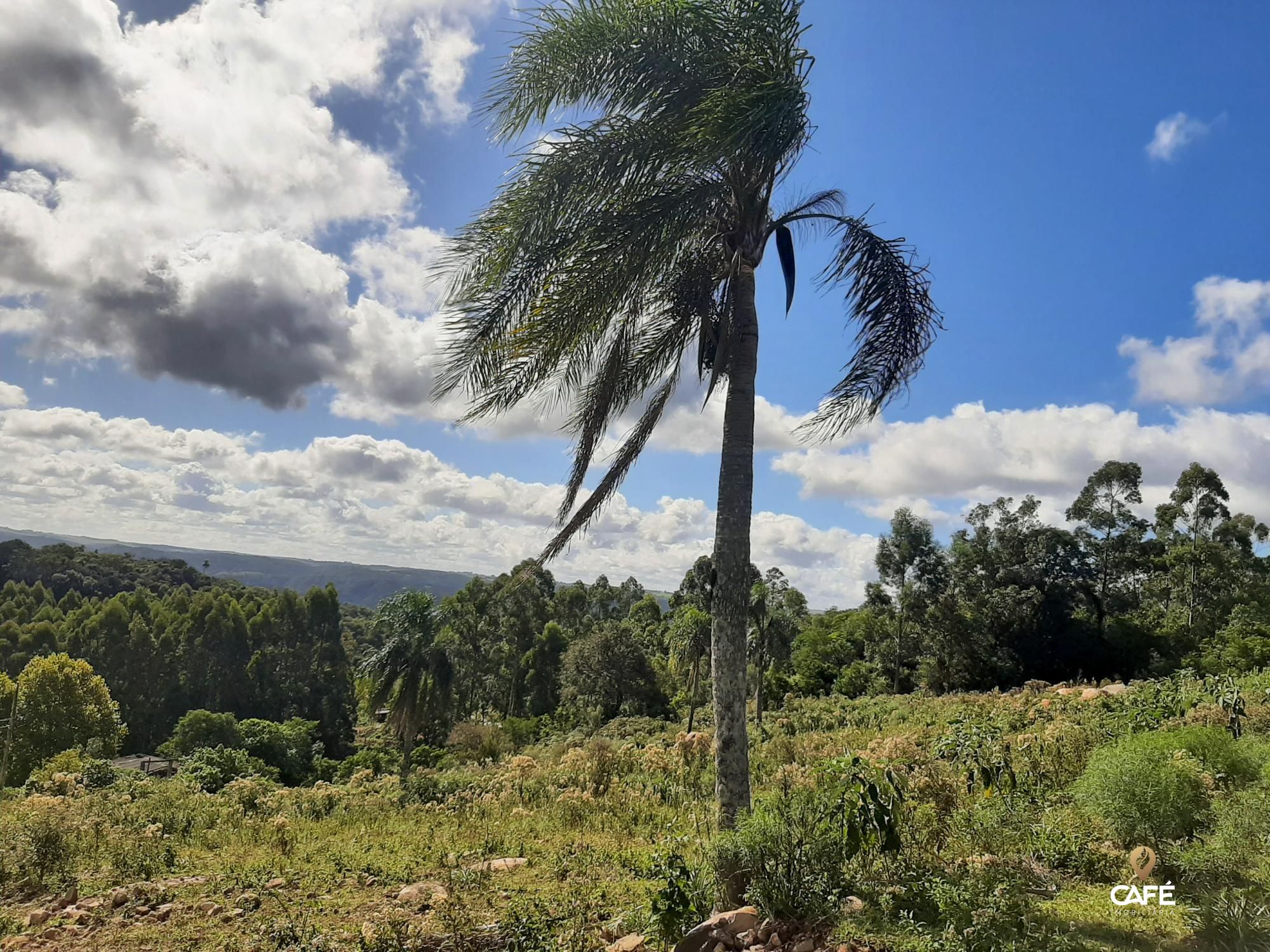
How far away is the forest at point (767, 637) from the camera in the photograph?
25.0m

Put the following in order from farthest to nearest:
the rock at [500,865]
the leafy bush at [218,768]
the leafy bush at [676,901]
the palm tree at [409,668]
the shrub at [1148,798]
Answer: the palm tree at [409,668]
the leafy bush at [218,768]
the rock at [500,865]
the shrub at [1148,798]
the leafy bush at [676,901]

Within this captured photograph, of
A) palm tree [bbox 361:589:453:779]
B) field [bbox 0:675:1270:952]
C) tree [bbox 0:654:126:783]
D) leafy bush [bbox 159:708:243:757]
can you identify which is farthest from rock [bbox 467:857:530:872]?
tree [bbox 0:654:126:783]

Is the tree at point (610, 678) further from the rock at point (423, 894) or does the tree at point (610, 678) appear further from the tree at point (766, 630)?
the rock at point (423, 894)

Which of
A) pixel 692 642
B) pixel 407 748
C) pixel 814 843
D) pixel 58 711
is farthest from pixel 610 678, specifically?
pixel 814 843

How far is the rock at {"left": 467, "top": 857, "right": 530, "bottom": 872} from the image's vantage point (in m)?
6.23

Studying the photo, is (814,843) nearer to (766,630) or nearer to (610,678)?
(766,630)

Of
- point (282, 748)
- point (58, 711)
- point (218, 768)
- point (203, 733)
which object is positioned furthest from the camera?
point (203, 733)

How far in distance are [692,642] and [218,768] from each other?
42.7 feet

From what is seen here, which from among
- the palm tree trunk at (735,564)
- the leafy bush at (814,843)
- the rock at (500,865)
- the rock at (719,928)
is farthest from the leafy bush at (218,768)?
the leafy bush at (814,843)

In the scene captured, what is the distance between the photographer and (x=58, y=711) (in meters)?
25.8

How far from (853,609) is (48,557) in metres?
81.2

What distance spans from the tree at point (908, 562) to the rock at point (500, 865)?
24.9m

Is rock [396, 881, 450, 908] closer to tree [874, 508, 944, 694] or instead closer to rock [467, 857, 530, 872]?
rock [467, 857, 530, 872]

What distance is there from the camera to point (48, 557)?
7119 cm
